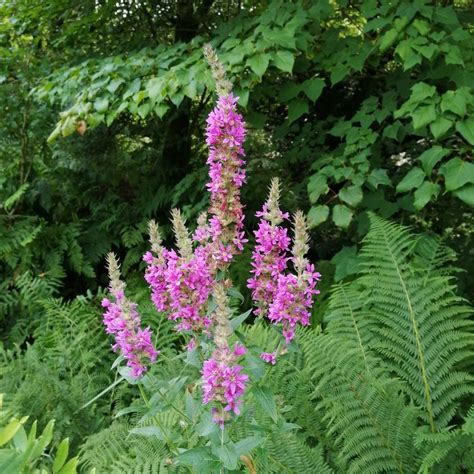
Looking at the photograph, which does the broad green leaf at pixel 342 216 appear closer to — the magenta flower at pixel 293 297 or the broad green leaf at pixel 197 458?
the magenta flower at pixel 293 297

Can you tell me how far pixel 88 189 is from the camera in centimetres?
434

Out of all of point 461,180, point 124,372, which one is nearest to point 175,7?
point 461,180

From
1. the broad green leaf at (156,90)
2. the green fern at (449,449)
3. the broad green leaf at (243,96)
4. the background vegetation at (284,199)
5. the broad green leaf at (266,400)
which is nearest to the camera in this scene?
the broad green leaf at (266,400)

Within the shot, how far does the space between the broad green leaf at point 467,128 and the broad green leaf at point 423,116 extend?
0.10 m

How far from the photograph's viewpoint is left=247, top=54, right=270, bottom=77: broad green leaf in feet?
7.24

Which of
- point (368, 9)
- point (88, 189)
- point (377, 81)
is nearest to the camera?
point (368, 9)

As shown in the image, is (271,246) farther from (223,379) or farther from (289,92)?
→ (289,92)

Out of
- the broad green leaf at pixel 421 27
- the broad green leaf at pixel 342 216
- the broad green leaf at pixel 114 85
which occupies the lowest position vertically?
the broad green leaf at pixel 342 216

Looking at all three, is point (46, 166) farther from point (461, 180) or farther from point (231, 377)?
point (231, 377)

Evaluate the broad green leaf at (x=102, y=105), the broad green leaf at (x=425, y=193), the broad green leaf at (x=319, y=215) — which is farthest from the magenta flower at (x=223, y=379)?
the broad green leaf at (x=102, y=105)

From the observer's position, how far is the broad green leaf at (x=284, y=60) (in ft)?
7.21

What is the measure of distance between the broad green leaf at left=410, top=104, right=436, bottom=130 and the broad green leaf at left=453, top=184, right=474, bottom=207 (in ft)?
0.94

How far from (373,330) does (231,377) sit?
1.45 meters

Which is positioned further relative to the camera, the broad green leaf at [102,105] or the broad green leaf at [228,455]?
the broad green leaf at [102,105]
